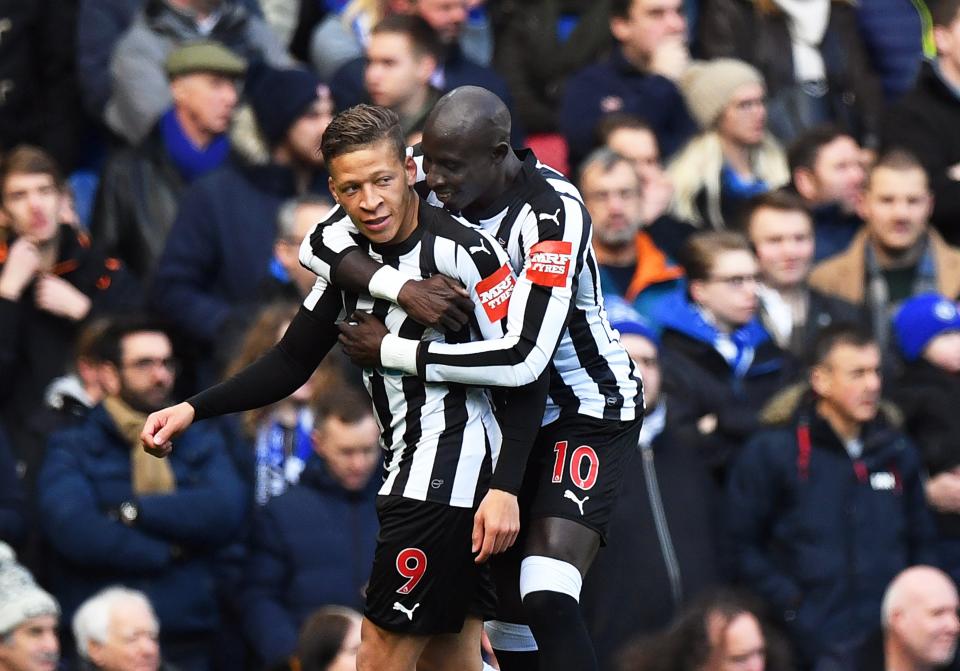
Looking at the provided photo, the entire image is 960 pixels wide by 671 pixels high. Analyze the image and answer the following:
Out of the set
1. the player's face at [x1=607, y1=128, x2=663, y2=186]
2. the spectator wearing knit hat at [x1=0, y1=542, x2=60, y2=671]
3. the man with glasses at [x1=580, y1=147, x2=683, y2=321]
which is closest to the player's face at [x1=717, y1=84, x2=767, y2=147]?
the player's face at [x1=607, y1=128, x2=663, y2=186]

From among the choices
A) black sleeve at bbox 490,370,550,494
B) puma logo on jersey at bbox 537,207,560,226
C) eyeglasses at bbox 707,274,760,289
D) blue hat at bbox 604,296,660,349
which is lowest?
blue hat at bbox 604,296,660,349

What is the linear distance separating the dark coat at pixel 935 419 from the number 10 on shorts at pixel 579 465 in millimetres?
3810

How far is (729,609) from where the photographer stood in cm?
846

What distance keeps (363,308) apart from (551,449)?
28.7 inches

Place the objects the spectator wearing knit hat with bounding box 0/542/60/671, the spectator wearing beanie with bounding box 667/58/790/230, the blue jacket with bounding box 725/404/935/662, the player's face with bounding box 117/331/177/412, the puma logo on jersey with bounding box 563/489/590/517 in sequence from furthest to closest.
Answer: the spectator wearing beanie with bounding box 667/58/790/230 < the blue jacket with bounding box 725/404/935/662 < the player's face with bounding box 117/331/177/412 < the spectator wearing knit hat with bounding box 0/542/60/671 < the puma logo on jersey with bounding box 563/489/590/517

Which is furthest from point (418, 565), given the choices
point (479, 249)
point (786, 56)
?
point (786, 56)

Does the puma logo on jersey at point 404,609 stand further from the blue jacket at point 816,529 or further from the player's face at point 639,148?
the player's face at point 639,148

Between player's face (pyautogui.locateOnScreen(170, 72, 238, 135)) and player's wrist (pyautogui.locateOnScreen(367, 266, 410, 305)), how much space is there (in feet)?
14.9

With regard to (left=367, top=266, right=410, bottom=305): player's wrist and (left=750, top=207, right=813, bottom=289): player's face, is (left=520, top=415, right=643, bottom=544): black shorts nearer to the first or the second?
(left=367, top=266, right=410, bottom=305): player's wrist

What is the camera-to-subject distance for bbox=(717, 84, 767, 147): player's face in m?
11.0

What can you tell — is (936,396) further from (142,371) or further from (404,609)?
(404,609)

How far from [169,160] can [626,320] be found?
8.34 feet

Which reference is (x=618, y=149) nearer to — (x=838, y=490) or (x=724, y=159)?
(x=724, y=159)

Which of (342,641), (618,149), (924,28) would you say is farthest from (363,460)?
(924,28)
